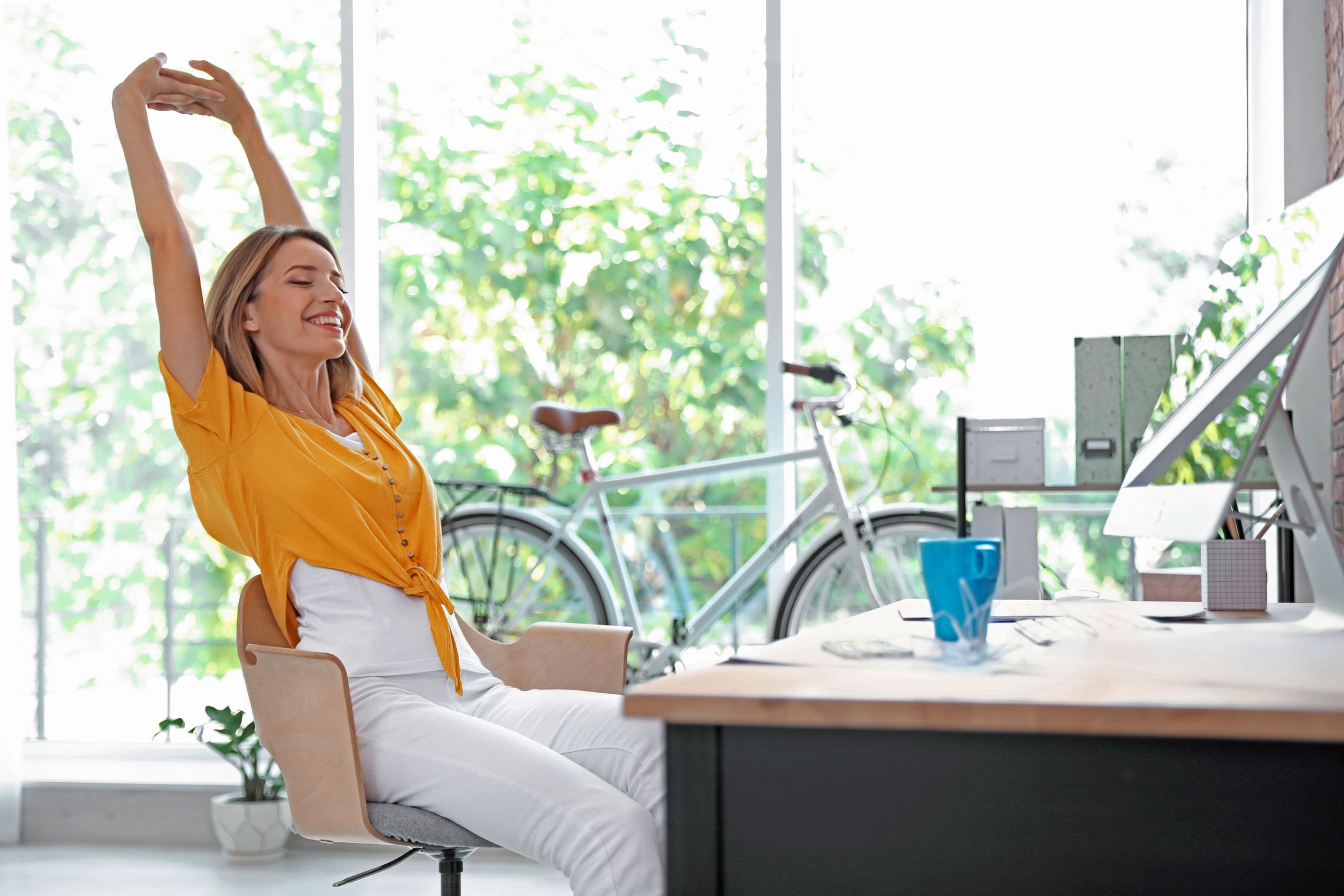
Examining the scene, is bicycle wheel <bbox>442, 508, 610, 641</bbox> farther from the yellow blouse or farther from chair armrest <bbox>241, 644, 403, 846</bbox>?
chair armrest <bbox>241, 644, 403, 846</bbox>

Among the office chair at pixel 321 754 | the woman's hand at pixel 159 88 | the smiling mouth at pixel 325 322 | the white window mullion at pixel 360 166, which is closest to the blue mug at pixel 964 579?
the office chair at pixel 321 754

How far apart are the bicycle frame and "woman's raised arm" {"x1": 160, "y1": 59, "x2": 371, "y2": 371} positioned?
1091 mm

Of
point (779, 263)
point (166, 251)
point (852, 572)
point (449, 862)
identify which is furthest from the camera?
point (779, 263)

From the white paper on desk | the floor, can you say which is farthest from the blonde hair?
the floor

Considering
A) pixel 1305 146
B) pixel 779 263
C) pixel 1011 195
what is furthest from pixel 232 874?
pixel 1305 146

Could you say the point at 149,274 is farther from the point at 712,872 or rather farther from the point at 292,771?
the point at 712,872

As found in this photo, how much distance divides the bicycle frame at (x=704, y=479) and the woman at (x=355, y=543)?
1.13 meters

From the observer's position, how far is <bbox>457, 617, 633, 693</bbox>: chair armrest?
1.88 m

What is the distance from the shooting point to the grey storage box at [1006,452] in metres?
2.60

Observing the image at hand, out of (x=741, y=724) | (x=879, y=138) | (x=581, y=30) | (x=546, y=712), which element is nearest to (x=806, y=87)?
(x=879, y=138)

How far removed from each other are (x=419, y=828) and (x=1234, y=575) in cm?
101

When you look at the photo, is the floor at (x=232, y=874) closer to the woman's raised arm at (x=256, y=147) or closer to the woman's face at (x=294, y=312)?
the woman's raised arm at (x=256, y=147)

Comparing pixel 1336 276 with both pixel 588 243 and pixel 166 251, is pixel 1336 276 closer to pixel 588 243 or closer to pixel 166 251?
pixel 588 243

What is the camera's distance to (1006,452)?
2621mm
